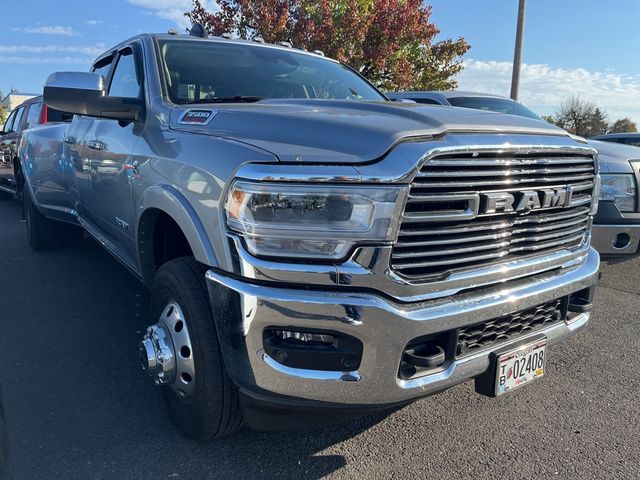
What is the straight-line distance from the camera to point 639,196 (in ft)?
Answer: 14.7

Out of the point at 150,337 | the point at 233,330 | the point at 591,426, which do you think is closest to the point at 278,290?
the point at 233,330

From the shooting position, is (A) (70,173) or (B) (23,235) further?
(B) (23,235)

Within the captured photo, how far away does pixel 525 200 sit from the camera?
2.27 meters

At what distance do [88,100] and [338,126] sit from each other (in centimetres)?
170

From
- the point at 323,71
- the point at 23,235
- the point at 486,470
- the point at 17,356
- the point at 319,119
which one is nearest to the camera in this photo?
the point at 319,119

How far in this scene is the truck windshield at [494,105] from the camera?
21.6 ft

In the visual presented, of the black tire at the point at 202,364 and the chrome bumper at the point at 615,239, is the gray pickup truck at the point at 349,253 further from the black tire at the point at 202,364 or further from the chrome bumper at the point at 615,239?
the chrome bumper at the point at 615,239

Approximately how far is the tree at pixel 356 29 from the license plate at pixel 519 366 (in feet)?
37.8

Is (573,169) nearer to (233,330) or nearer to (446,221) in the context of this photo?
(446,221)

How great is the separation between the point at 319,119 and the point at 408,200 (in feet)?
1.79

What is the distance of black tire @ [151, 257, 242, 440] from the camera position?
2.20m

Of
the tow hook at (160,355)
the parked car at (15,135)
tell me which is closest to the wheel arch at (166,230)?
the tow hook at (160,355)

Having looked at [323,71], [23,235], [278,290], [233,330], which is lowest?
[23,235]

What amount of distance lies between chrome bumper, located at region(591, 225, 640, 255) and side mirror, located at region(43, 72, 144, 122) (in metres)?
3.53
